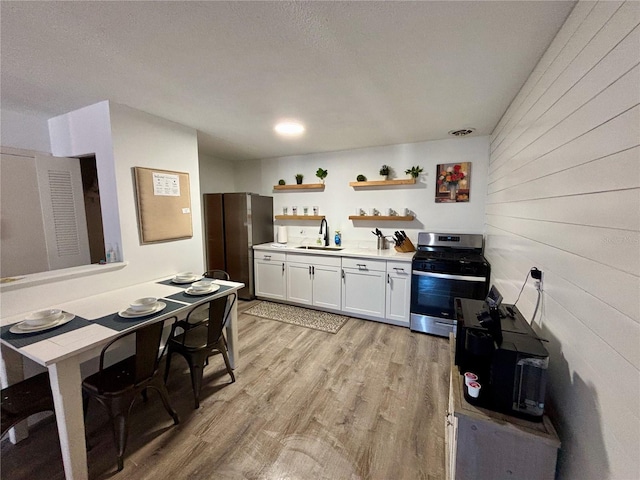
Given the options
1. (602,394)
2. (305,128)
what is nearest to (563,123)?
(602,394)

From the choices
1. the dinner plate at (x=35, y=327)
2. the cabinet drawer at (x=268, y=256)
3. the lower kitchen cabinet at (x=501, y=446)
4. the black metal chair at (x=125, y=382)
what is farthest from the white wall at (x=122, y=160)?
the lower kitchen cabinet at (x=501, y=446)

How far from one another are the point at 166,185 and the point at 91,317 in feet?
4.64

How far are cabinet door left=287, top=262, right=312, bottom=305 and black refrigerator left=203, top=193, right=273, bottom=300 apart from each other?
0.70 m


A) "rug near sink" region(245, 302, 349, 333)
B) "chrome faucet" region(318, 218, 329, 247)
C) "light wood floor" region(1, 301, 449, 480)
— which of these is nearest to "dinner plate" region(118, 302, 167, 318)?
"light wood floor" region(1, 301, 449, 480)

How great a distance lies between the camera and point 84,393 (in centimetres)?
163

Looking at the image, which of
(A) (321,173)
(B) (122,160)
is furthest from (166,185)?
(A) (321,173)

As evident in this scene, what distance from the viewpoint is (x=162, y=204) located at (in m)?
2.59

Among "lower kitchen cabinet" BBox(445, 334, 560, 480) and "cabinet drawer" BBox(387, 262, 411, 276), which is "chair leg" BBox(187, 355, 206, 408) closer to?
"lower kitchen cabinet" BBox(445, 334, 560, 480)

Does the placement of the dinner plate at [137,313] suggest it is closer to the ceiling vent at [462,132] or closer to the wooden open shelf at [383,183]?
the wooden open shelf at [383,183]

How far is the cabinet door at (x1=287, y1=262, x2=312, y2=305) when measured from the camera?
3.72 meters

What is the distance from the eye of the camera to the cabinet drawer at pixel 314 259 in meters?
3.50

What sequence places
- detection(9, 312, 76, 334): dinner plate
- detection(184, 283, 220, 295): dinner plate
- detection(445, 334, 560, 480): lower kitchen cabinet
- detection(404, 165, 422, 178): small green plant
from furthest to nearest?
detection(404, 165, 422, 178): small green plant
detection(184, 283, 220, 295): dinner plate
detection(9, 312, 76, 334): dinner plate
detection(445, 334, 560, 480): lower kitchen cabinet

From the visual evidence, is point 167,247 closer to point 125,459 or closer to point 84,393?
point 84,393

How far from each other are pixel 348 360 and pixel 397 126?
255cm
